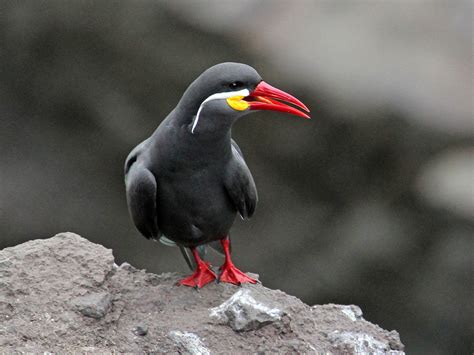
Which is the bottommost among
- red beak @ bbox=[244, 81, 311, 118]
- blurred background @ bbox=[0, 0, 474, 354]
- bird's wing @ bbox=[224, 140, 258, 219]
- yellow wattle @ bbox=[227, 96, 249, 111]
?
blurred background @ bbox=[0, 0, 474, 354]

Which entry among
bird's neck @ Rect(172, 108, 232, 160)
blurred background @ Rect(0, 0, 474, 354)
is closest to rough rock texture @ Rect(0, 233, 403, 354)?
bird's neck @ Rect(172, 108, 232, 160)

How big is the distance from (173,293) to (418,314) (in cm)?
523

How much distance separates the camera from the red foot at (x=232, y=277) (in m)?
6.79

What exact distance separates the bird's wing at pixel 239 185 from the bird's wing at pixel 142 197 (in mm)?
541

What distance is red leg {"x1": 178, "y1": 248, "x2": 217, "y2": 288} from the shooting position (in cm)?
671

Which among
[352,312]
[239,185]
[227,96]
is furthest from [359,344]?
[227,96]

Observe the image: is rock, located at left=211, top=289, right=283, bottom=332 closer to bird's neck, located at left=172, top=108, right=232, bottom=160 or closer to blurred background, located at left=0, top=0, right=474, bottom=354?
bird's neck, located at left=172, top=108, right=232, bottom=160

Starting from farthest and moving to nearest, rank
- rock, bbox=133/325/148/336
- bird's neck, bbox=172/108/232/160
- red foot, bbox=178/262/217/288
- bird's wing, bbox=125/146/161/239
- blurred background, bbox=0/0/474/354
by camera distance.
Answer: blurred background, bbox=0/0/474/354, red foot, bbox=178/262/217/288, bird's wing, bbox=125/146/161/239, bird's neck, bbox=172/108/232/160, rock, bbox=133/325/148/336

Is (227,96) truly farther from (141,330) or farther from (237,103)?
(141,330)

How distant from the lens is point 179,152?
643 centimetres

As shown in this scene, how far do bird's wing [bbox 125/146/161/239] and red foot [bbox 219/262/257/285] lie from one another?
22.4 inches

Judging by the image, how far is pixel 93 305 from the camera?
19.8ft

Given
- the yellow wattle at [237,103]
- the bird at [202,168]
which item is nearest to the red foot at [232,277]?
the bird at [202,168]

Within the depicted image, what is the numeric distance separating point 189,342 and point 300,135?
574 centimetres
